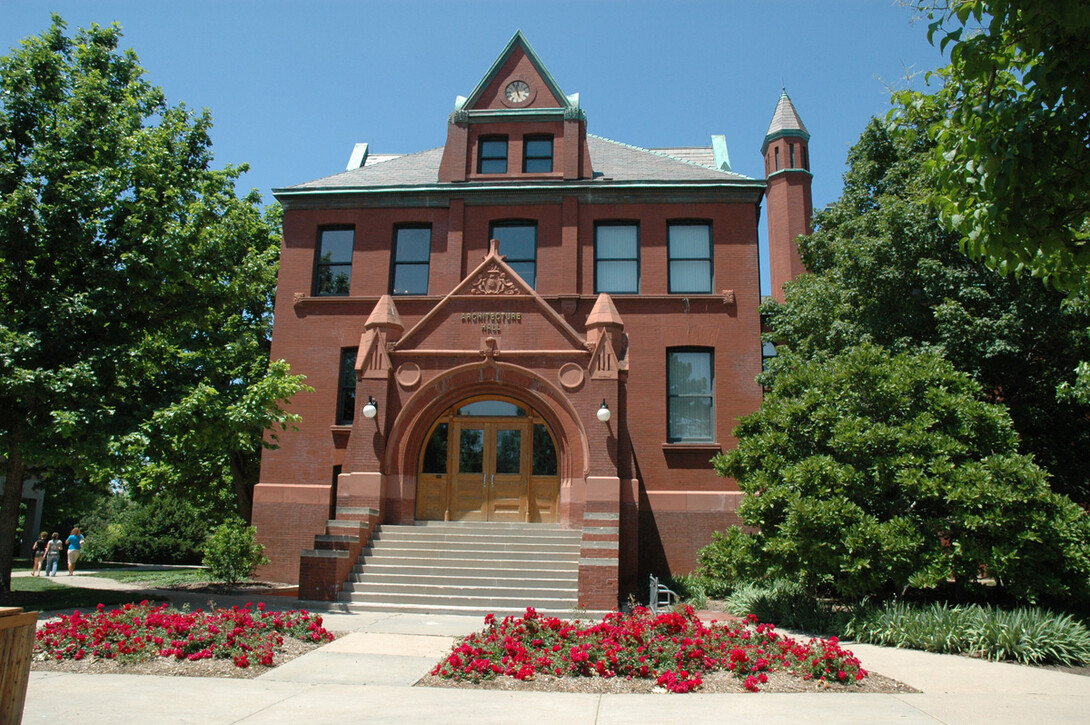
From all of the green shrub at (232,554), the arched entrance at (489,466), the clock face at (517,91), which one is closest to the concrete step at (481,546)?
the arched entrance at (489,466)

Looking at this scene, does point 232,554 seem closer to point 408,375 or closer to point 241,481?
point 241,481

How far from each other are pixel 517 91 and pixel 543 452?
1089 cm

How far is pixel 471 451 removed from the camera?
1777cm

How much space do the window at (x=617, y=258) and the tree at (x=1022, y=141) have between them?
43.7ft

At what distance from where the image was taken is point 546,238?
20.4 meters

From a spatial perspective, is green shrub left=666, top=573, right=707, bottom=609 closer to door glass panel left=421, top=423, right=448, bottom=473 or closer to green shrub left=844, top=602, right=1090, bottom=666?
green shrub left=844, top=602, right=1090, bottom=666

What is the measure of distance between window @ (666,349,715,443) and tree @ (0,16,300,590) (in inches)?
371

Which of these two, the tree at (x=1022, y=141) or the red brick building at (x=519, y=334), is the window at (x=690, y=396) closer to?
the red brick building at (x=519, y=334)

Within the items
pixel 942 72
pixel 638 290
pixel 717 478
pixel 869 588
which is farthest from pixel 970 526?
pixel 638 290

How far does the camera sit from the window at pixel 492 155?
848 inches

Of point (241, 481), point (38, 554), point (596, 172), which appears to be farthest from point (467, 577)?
point (38, 554)

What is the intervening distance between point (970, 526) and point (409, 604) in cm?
922

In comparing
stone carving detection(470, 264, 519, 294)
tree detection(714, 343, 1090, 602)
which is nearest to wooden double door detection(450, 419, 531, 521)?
stone carving detection(470, 264, 519, 294)

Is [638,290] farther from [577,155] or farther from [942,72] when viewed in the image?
[942,72]
